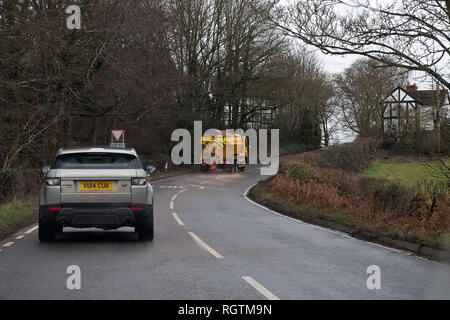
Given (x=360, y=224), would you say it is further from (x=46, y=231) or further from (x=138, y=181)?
(x=46, y=231)

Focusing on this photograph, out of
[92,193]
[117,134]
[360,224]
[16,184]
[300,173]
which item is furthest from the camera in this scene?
[117,134]

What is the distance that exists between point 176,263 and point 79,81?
60.9 ft

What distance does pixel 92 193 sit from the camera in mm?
11273

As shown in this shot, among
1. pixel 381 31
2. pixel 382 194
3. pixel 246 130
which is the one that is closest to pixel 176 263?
pixel 381 31

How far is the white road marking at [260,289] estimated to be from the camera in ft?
23.1

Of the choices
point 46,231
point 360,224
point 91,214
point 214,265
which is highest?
point 91,214

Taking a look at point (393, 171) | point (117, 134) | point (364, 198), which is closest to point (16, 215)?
point (364, 198)

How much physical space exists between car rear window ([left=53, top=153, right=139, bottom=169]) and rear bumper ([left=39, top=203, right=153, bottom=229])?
2.56 feet

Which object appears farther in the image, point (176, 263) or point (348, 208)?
point (348, 208)

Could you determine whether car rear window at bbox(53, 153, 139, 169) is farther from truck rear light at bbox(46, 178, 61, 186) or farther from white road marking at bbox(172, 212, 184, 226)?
white road marking at bbox(172, 212, 184, 226)

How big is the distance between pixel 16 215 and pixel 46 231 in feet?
16.2

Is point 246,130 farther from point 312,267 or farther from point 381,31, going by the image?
point 312,267

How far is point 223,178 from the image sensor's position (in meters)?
40.1
